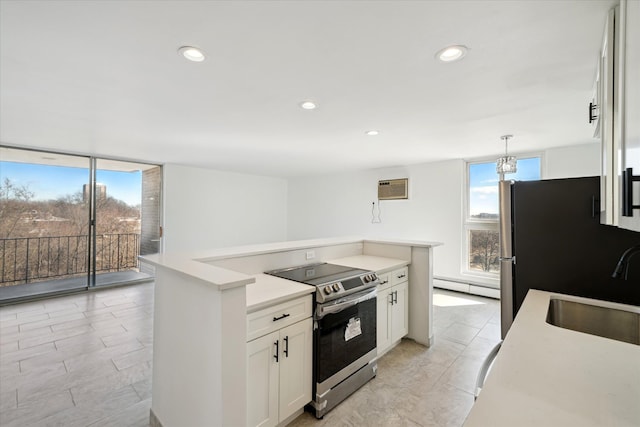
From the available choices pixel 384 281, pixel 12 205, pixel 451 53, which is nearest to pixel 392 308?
pixel 384 281

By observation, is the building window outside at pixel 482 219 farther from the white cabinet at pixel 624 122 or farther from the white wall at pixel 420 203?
the white cabinet at pixel 624 122

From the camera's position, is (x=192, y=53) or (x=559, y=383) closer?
(x=559, y=383)

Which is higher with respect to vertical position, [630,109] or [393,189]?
[393,189]

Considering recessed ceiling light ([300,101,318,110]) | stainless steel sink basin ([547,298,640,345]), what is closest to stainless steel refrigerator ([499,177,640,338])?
stainless steel sink basin ([547,298,640,345])

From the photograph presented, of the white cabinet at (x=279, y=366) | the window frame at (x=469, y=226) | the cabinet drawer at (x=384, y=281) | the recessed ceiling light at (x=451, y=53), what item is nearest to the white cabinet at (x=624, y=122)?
the recessed ceiling light at (x=451, y=53)

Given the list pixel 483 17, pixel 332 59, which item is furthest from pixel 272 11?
pixel 483 17

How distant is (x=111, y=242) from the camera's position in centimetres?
509

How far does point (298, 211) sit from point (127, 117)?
522 centimetres

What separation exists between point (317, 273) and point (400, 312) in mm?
1190

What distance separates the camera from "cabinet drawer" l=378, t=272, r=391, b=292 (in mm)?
2694

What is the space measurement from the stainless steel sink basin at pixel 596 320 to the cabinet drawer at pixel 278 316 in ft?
5.12

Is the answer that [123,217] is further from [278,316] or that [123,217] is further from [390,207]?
[390,207]

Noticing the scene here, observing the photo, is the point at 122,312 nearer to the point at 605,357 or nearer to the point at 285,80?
the point at 285,80

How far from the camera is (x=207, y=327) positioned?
1.40 m
